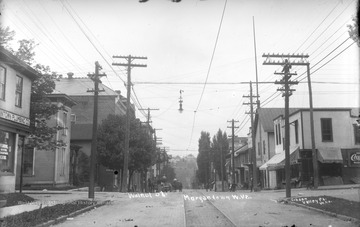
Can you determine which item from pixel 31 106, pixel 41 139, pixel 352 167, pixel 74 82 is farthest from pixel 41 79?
pixel 74 82

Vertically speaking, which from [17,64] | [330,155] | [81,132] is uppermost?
[17,64]

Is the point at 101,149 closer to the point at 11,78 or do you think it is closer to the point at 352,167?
the point at 11,78

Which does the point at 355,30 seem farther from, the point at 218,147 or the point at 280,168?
the point at 218,147

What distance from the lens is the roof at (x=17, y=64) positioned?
63.0 ft

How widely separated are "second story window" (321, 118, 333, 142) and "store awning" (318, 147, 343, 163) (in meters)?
0.81

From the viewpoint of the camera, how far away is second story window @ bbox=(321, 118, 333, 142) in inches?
1319

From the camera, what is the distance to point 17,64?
20.6 meters

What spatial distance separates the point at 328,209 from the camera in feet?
49.2

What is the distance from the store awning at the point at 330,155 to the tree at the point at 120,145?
15.5 meters

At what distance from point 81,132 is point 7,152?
78.8 feet

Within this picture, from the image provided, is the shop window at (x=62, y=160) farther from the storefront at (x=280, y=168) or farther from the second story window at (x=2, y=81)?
the storefront at (x=280, y=168)

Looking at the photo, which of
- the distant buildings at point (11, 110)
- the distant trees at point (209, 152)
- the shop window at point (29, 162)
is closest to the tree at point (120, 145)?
the shop window at point (29, 162)

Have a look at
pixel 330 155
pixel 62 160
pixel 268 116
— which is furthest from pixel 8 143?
pixel 268 116

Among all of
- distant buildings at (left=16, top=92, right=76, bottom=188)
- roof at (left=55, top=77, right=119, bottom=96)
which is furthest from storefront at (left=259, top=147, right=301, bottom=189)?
roof at (left=55, top=77, right=119, bottom=96)
